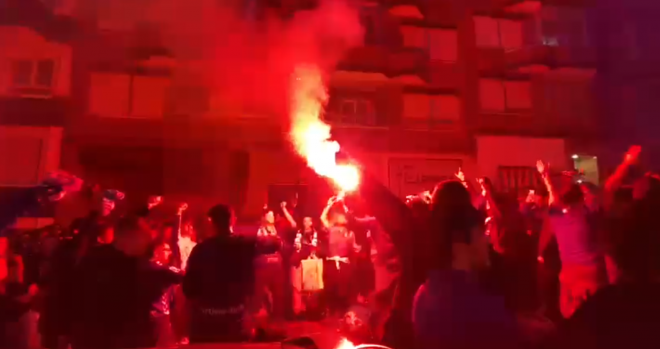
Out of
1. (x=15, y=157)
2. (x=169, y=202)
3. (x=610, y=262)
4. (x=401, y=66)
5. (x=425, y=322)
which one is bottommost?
(x=425, y=322)

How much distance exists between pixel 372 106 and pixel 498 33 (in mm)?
4366

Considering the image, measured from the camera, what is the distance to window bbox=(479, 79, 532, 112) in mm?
14930

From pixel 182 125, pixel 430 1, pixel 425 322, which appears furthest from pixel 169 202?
pixel 425 322

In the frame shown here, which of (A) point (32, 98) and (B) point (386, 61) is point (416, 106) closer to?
(B) point (386, 61)

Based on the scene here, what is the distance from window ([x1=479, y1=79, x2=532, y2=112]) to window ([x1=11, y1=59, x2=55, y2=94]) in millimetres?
10614

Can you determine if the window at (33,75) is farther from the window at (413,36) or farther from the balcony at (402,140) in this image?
the window at (413,36)

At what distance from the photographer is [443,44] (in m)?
14.9

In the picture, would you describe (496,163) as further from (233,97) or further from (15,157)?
(15,157)

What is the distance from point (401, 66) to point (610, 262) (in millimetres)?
11930

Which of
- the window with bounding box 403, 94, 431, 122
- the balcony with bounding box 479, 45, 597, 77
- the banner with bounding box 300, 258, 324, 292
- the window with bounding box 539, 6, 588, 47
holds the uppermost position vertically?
the window with bounding box 539, 6, 588, 47

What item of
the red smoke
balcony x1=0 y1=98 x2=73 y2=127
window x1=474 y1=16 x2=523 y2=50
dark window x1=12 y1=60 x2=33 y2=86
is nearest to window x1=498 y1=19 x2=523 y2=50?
window x1=474 y1=16 x2=523 y2=50

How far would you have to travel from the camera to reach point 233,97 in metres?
12.0

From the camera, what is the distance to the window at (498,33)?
15.0m

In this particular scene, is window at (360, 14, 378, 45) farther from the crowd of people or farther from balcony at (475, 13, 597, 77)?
the crowd of people
